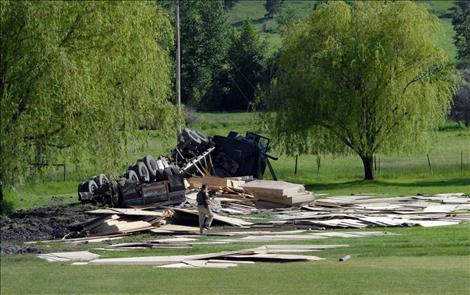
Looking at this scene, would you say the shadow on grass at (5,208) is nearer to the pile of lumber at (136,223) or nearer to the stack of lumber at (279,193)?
the pile of lumber at (136,223)

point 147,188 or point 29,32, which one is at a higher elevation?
point 29,32

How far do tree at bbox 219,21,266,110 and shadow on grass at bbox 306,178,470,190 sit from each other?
3124 centimetres

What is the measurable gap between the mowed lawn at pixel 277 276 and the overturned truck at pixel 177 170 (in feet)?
43.7

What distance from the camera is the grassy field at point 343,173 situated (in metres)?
46.5

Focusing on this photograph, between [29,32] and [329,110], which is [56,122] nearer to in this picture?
[29,32]

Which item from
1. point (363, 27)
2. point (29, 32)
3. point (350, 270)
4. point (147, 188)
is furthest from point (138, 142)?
point (363, 27)

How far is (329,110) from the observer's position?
56.5 meters

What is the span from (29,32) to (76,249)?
743 cm

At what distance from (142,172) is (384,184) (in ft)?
60.3

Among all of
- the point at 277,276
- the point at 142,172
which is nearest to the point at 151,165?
the point at 142,172

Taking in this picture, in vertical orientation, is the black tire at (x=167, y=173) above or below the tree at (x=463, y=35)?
below

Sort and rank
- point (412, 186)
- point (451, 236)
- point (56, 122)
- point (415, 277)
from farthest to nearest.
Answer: point (412, 186) → point (56, 122) → point (451, 236) → point (415, 277)

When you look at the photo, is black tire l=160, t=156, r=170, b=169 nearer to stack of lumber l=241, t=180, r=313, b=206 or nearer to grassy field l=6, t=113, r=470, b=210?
grassy field l=6, t=113, r=470, b=210

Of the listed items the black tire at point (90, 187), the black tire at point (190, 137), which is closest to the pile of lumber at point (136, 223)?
the black tire at point (90, 187)
